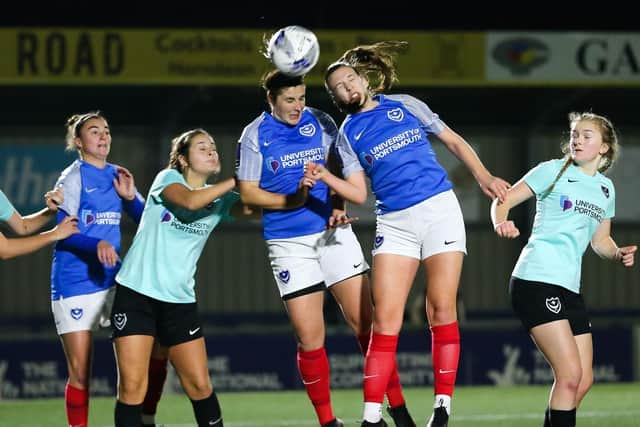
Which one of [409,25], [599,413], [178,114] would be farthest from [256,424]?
[409,25]

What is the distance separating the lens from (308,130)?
652 centimetres

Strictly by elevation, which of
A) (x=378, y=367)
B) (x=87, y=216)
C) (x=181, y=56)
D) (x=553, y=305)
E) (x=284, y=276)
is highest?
(x=181, y=56)

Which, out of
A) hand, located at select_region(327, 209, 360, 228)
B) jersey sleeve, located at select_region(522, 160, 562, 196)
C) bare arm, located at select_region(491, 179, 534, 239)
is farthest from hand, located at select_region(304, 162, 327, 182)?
jersey sleeve, located at select_region(522, 160, 562, 196)

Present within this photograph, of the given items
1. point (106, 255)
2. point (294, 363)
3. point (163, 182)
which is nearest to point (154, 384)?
point (106, 255)

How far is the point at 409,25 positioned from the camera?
21.8 meters

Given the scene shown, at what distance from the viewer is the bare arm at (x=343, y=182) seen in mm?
6004

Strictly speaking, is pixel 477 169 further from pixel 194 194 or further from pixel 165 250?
pixel 165 250

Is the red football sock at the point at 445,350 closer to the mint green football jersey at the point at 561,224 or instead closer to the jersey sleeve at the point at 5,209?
the mint green football jersey at the point at 561,224

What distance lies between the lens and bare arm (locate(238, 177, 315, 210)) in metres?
6.31

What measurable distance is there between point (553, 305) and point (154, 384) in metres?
2.20

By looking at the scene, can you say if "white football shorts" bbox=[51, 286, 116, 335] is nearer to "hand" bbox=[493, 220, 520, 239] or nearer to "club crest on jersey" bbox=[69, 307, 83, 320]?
"club crest on jersey" bbox=[69, 307, 83, 320]

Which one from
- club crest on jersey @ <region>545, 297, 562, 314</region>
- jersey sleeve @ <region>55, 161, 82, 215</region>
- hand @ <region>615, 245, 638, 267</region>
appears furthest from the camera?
jersey sleeve @ <region>55, 161, 82, 215</region>

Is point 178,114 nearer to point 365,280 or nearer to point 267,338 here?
point 267,338

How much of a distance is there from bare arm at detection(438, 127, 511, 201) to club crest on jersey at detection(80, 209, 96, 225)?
6.24 ft
